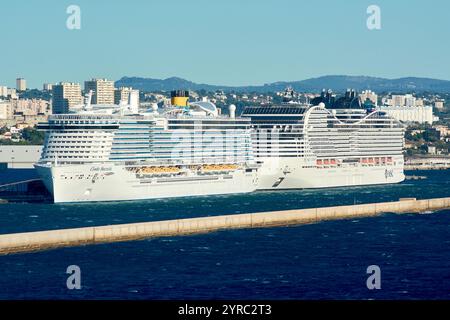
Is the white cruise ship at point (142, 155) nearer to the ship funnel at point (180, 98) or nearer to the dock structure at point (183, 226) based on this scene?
the ship funnel at point (180, 98)

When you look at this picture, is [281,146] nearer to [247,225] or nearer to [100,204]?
[100,204]

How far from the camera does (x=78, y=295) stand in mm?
35719

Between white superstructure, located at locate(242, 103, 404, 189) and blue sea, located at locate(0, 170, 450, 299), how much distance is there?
62.1ft

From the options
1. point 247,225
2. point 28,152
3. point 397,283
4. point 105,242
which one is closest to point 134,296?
point 397,283

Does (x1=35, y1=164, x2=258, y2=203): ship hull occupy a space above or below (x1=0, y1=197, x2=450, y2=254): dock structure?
above

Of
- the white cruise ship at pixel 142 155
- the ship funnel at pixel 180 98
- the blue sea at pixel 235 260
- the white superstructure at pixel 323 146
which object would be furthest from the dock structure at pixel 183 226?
the ship funnel at pixel 180 98

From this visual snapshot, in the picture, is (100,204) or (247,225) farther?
(100,204)

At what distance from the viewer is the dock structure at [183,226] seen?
47.5 m

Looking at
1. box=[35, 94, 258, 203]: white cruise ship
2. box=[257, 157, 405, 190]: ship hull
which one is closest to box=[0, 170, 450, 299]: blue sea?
box=[35, 94, 258, 203]: white cruise ship

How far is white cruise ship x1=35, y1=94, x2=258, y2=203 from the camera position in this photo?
69938 millimetres

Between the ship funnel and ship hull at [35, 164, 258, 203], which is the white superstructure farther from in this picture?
ship hull at [35, 164, 258, 203]

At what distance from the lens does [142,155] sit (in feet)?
244

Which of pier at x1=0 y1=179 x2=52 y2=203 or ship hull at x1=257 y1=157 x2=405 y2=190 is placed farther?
ship hull at x1=257 y1=157 x2=405 y2=190
